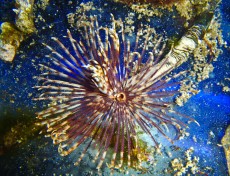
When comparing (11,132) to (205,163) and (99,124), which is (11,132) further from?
(205,163)

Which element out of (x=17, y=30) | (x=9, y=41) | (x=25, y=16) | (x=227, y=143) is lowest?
(x=227, y=143)

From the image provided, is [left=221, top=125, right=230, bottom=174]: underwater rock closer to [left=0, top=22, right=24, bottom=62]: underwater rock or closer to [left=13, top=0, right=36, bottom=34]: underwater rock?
[left=13, top=0, right=36, bottom=34]: underwater rock

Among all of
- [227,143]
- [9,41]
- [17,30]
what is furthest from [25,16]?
[227,143]

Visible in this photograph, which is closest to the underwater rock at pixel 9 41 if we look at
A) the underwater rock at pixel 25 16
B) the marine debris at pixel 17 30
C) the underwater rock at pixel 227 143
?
the marine debris at pixel 17 30

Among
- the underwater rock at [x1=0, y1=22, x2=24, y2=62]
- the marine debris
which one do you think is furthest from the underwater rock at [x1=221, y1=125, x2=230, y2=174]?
the underwater rock at [x1=0, y1=22, x2=24, y2=62]

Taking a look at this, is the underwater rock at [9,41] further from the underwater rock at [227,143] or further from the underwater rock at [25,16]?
the underwater rock at [227,143]

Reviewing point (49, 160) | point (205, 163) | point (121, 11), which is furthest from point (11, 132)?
point (205, 163)

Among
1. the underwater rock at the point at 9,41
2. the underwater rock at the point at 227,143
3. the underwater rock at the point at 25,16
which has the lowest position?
the underwater rock at the point at 227,143

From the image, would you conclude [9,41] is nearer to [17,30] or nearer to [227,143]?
[17,30]
